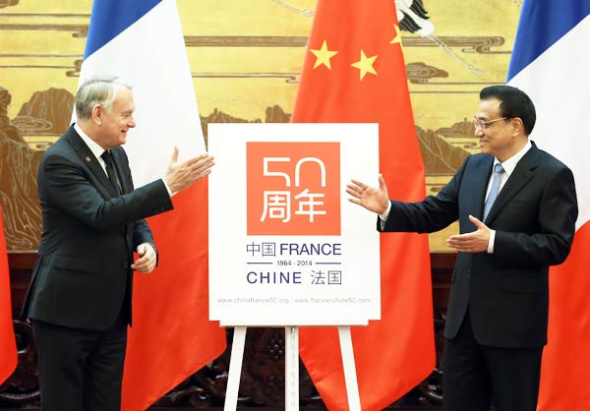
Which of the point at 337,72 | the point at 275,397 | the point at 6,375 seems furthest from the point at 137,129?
the point at 275,397

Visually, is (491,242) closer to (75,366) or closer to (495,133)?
(495,133)

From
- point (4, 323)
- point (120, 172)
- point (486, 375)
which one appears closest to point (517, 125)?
point (486, 375)

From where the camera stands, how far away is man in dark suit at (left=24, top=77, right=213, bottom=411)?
2.88 metres

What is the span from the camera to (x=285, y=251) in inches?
118

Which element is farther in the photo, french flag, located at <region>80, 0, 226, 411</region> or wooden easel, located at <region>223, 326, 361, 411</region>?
french flag, located at <region>80, 0, 226, 411</region>

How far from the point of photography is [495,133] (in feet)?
9.70

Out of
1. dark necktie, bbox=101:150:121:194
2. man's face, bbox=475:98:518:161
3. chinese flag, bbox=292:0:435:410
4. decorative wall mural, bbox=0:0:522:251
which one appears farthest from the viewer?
decorative wall mural, bbox=0:0:522:251

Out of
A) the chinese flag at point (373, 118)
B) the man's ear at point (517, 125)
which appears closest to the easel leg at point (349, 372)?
the chinese flag at point (373, 118)

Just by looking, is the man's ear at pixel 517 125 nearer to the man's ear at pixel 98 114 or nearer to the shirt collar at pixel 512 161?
the shirt collar at pixel 512 161

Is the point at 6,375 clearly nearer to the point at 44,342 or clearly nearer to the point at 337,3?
the point at 44,342

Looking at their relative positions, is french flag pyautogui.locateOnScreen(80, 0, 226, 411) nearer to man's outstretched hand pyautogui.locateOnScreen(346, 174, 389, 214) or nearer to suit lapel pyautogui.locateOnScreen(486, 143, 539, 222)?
man's outstretched hand pyautogui.locateOnScreen(346, 174, 389, 214)

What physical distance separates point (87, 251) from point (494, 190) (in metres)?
1.45

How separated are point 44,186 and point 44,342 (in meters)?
0.54

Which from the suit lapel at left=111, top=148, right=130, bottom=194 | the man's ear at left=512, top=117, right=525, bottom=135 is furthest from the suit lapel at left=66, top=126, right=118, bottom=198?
the man's ear at left=512, top=117, right=525, bottom=135
